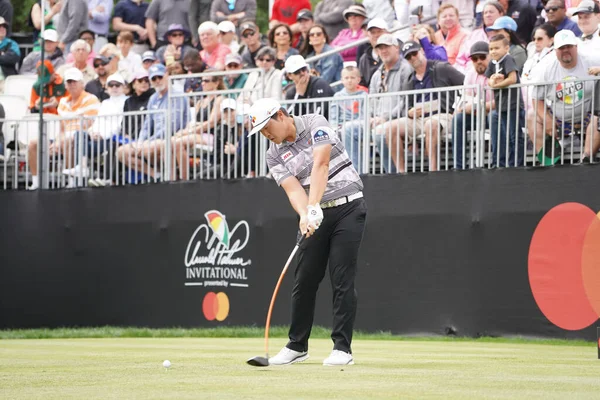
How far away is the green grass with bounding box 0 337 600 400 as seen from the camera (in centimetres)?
652

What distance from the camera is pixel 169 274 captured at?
17.6 metres

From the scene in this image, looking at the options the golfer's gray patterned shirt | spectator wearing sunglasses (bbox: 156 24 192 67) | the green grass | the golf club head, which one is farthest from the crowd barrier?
the golf club head

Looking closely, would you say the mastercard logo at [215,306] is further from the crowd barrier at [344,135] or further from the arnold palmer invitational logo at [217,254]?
the crowd barrier at [344,135]

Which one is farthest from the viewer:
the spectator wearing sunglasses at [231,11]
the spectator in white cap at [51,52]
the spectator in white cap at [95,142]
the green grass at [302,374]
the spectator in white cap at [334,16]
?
the spectator in white cap at [51,52]

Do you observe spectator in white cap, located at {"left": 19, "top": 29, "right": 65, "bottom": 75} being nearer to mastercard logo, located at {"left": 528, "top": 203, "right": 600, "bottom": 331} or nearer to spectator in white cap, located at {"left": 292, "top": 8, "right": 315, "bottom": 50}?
spectator in white cap, located at {"left": 292, "top": 8, "right": 315, "bottom": 50}

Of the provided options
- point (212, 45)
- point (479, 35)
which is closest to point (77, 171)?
point (212, 45)

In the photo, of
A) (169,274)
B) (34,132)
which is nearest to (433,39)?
(169,274)

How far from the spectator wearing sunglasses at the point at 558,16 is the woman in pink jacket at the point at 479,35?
1035 mm

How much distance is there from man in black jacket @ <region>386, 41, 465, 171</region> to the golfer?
564cm

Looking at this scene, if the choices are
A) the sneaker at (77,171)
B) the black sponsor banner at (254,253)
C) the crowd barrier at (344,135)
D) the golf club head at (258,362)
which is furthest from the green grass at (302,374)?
the sneaker at (77,171)

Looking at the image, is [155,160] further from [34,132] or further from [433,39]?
[433,39]

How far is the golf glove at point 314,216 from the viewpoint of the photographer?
855 centimetres

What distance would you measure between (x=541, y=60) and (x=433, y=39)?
9.46 ft

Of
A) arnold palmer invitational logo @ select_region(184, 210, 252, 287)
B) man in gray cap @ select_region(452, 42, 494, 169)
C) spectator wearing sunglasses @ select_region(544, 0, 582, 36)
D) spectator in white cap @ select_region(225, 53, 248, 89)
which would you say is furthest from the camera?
spectator in white cap @ select_region(225, 53, 248, 89)
